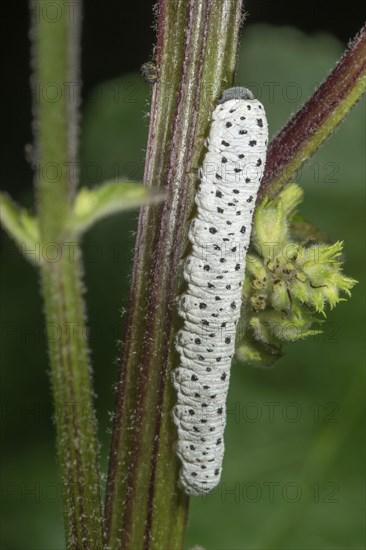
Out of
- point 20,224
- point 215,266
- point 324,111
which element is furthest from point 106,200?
point 324,111

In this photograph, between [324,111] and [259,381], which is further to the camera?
[259,381]

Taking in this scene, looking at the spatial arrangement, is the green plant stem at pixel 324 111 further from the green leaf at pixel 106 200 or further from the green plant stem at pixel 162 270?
the green leaf at pixel 106 200

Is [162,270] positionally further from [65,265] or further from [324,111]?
[324,111]

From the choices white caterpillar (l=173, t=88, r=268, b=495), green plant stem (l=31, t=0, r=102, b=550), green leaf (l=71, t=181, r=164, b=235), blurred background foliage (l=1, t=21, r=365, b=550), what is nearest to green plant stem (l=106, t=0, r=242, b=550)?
white caterpillar (l=173, t=88, r=268, b=495)

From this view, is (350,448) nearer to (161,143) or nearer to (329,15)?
(161,143)

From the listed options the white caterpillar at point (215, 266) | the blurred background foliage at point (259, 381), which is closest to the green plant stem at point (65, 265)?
the white caterpillar at point (215, 266)

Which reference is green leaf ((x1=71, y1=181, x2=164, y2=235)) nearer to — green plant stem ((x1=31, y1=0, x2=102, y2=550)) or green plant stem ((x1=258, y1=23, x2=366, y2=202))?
green plant stem ((x1=31, y1=0, x2=102, y2=550))
